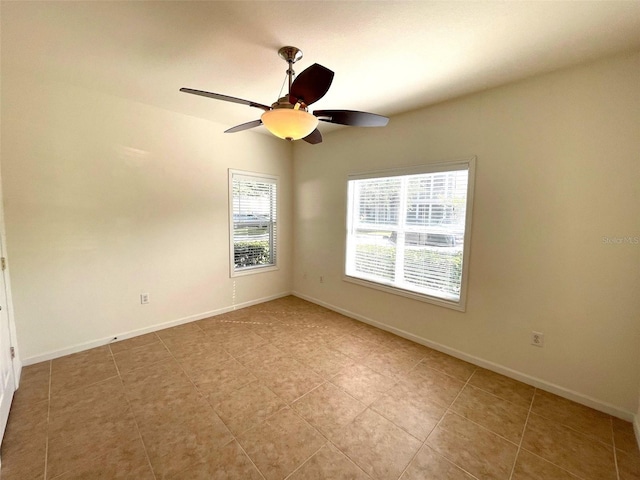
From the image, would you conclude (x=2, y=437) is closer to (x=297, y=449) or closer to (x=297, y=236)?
(x=297, y=449)

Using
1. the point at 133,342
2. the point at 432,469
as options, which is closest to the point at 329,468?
the point at 432,469

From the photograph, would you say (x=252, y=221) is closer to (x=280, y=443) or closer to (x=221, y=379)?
(x=221, y=379)

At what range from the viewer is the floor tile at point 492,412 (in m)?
1.78

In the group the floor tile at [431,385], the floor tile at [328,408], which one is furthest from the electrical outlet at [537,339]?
the floor tile at [328,408]

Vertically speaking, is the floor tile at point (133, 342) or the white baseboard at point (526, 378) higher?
the white baseboard at point (526, 378)

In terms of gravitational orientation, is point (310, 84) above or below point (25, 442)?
above

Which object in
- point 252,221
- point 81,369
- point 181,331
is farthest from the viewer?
point 252,221

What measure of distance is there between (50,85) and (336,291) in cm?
375

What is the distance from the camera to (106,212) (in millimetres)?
2744

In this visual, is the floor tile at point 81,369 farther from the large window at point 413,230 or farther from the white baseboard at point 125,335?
the large window at point 413,230

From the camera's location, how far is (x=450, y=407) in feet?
6.51

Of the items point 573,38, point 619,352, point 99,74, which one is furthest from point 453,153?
point 99,74

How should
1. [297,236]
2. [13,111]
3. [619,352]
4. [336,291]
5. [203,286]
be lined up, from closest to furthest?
[619,352] < [13,111] < [203,286] < [336,291] < [297,236]

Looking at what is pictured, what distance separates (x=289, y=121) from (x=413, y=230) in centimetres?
199
